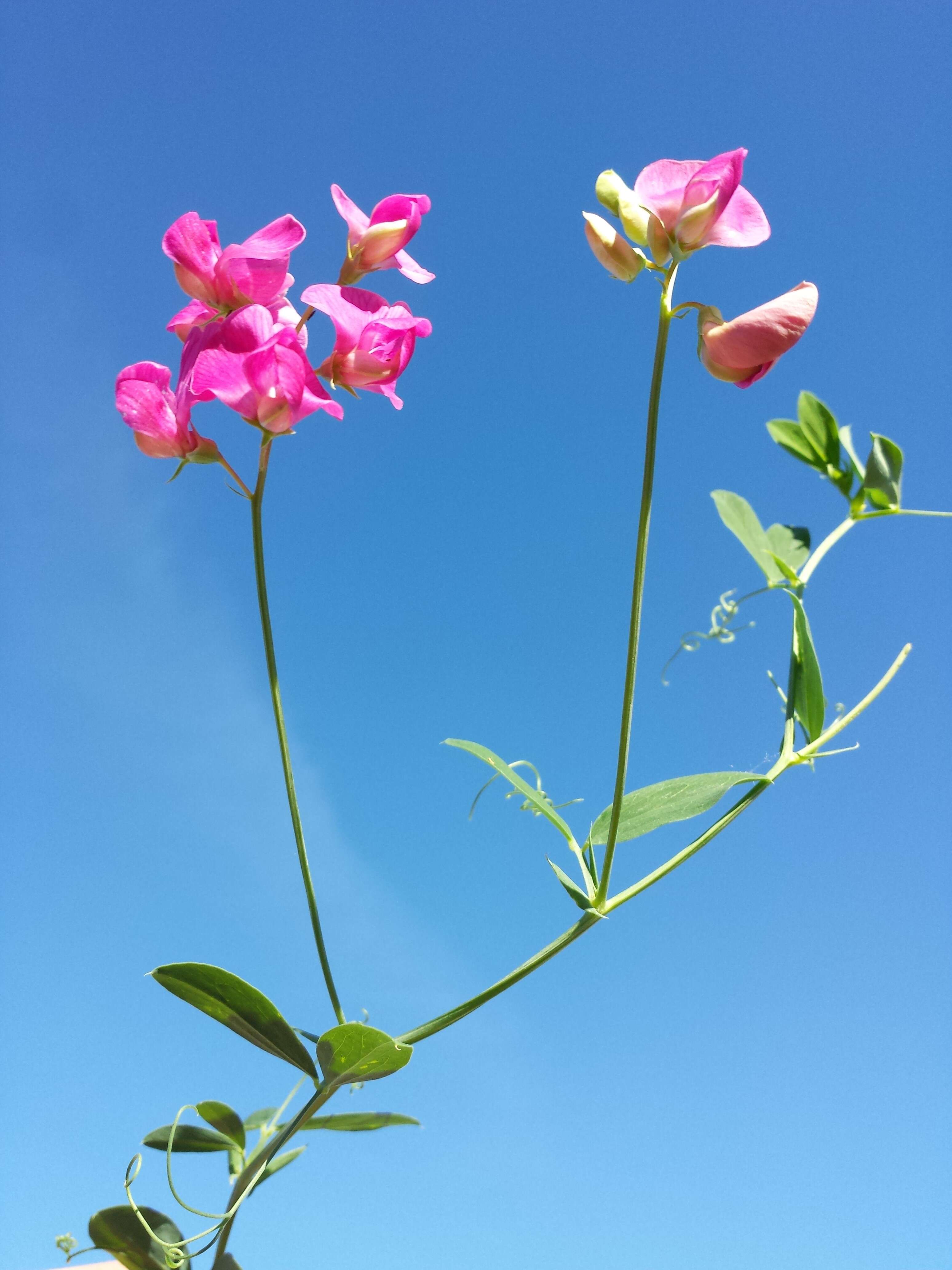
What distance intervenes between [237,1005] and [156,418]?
0.50m

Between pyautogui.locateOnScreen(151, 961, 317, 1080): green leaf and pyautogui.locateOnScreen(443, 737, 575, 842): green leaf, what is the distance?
26cm

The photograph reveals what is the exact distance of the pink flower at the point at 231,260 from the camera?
738 mm

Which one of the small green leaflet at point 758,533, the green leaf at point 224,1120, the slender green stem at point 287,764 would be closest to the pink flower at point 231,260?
the slender green stem at point 287,764

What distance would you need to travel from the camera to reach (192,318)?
80 cm

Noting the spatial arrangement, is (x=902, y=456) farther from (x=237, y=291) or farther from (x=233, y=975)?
(x=233, y=975)

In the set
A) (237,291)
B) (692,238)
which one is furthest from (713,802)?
(237,291)

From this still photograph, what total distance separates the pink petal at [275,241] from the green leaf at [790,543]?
0.60m

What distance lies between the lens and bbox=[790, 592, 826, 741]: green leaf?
86cm

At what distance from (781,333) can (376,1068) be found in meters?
0.63

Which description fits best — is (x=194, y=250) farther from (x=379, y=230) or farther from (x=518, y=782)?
(x=518, y=782)

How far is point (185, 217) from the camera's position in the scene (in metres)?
0.74

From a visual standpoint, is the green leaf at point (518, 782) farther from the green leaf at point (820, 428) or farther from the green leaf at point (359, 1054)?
the green leaf at point (820, 428)

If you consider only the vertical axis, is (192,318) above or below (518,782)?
above

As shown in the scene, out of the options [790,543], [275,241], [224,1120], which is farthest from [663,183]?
[224,1120]
